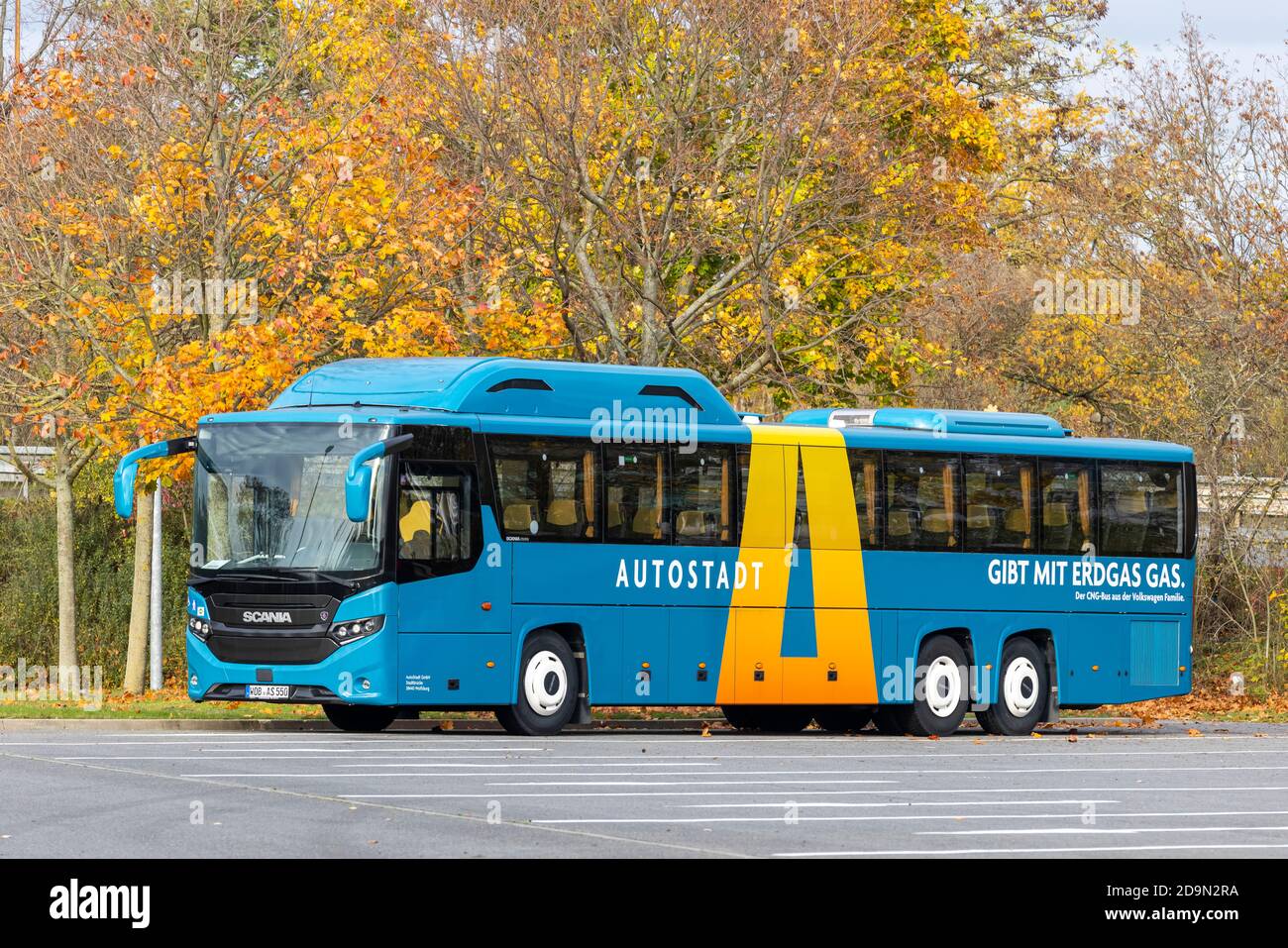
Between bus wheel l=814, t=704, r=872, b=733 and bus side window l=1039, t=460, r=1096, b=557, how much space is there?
290 cm

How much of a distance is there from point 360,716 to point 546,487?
10.2 ft

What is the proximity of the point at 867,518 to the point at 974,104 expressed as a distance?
43.9ft

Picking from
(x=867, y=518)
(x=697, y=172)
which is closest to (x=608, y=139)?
(x=697, y=172)

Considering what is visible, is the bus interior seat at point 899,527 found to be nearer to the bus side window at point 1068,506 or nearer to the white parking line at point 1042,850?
the bus side window at point 1068,506

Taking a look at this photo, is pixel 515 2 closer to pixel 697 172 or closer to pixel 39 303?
pixel 697 172

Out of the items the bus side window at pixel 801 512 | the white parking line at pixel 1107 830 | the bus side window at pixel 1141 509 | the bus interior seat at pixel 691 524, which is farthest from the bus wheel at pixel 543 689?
the white parking line at pixel 1107 830

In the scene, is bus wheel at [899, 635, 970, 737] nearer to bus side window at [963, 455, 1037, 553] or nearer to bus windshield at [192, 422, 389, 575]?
bus side window at [963, 455, 1037, 553]

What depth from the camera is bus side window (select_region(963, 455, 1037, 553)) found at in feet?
84.3

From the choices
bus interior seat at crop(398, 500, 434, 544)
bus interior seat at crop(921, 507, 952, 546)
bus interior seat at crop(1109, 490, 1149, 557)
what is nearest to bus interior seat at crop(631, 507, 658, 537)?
bus interior seat at crop(398, 500, 434, 544)

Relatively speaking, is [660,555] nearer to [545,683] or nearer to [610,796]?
[545,683]

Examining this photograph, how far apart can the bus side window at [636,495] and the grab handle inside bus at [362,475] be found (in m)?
2.42

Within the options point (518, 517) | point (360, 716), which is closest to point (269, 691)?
point (360, 716)

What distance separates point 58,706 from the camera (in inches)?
1035

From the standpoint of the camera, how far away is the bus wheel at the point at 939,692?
25312mm
